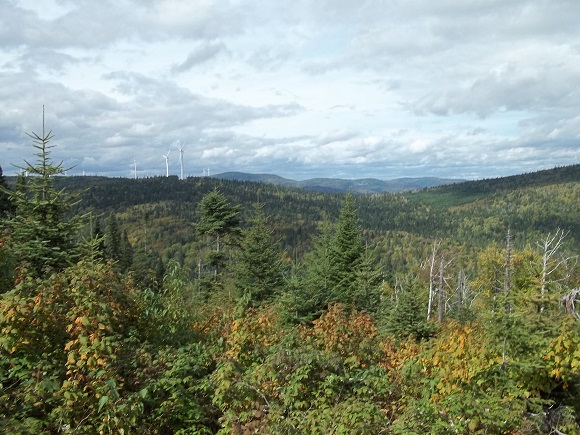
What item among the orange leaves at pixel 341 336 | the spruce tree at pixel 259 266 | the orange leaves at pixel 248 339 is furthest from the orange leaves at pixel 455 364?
the spruce tree at pixel 259 266

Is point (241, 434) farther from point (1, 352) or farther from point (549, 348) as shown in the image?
point (549, 348)

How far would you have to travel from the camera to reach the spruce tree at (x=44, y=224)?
1280 centimetres

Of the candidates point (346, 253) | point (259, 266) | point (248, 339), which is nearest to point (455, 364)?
point (248, 339)

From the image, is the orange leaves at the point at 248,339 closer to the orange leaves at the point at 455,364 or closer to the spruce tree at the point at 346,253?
the orange leaves at the point at 455,364

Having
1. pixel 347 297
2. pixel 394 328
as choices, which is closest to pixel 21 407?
pixel 394 328

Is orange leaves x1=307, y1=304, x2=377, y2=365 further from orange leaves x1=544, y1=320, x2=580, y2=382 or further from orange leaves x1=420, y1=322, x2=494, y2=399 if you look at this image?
orange leaves x1=544, y1=320, x2=580, y2=382

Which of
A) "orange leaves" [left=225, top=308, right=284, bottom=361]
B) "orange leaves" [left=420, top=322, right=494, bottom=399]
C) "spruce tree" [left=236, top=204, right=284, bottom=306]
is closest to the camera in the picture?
"orange leaves" [left=420, top=322, right=494, bottom=399]

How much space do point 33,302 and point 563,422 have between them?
9239mm

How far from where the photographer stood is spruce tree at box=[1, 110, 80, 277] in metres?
12.8

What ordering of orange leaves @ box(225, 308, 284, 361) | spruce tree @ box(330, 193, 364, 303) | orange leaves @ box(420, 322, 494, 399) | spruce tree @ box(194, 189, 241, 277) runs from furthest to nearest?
spruce tree @ box(194, 189, 241, 277)
spruce tree @ box(330, 193, 364, 303)
orange leaves @ box(225, 308, 284, 361)
orange leaves @ box(420, 322, 494, 399)

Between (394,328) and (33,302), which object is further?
(394,328)

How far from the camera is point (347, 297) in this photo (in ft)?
89.7

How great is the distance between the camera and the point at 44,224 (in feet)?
43.7

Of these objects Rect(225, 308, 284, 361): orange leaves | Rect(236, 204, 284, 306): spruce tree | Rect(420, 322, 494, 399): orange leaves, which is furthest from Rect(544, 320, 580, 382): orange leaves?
Rect(236, 204, 284, 306): spruce tree
